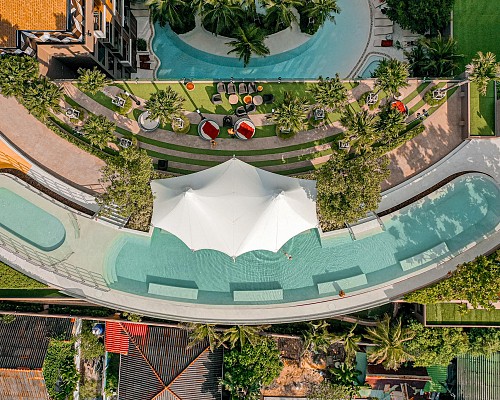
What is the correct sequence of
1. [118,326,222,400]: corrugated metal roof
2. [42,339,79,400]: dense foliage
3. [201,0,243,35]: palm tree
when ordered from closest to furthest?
[201,0,243,35]: palm tree → [118,326,222,400]: corrugated metal roof → [42,339,79,400]: dense foliage

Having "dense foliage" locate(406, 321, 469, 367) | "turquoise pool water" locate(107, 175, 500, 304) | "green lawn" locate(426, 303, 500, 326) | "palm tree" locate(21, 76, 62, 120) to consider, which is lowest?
"dense foliage" locate(406, 321, 469, 367)

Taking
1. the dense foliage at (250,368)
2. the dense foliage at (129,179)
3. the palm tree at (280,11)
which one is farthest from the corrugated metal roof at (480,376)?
the palm tree at (280,11)

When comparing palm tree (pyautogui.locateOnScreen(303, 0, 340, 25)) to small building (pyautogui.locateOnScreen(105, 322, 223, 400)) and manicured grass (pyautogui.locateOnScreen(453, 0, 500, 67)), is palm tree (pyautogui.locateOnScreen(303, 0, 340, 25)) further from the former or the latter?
small building (pyautogui.locateOnScreen(105, 322, 223, 400))

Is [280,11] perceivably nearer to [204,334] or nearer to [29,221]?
[29,221]

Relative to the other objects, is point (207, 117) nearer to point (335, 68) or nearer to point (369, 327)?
point (335, 68)

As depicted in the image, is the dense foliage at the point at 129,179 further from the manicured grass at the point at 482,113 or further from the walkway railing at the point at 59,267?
the manicured grass at the point at 482,113

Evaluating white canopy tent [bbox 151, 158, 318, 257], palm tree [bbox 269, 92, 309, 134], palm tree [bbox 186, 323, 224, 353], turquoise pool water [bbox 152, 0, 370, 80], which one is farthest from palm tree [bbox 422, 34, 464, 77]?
palm tree [bbox 186, 323, 224, 353]

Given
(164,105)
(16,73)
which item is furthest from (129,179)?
(16,73)
